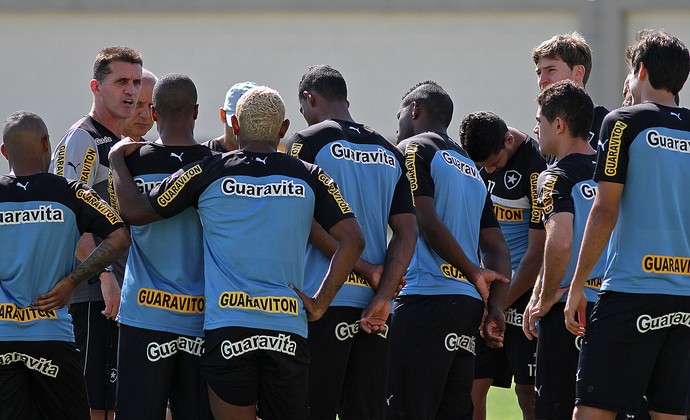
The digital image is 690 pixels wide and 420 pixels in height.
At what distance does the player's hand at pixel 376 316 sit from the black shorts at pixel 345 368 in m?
0.09

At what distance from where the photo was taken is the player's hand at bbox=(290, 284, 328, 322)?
16.2ft

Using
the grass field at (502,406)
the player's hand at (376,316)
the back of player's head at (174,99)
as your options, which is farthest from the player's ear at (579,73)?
the grass field at (502,406)

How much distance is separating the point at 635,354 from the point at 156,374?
2305 mm

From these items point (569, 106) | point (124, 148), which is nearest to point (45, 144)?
point (124, 148)

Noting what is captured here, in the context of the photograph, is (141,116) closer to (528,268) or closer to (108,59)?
(108,59)

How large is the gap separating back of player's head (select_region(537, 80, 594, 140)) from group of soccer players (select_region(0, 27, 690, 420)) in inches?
0.4

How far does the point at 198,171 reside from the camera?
489cm

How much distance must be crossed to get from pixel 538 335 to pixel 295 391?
5.54ft

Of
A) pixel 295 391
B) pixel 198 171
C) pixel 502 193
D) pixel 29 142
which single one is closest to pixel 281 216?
pixel 198 171

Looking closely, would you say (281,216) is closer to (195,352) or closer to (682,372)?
(195,352)

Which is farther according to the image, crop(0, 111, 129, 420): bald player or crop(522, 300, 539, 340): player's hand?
crop(522, 300, 539, 340): player's hand

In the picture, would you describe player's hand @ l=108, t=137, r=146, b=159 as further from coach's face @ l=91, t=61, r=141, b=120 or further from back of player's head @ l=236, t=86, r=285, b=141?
coach's face @ l=91, t=61, r=141, b=120

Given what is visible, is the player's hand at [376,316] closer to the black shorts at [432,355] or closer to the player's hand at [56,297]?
the black shorts at [432,355]

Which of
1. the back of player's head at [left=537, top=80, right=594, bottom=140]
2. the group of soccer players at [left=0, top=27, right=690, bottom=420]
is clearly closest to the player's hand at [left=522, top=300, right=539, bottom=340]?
the group of soccer players at [left=0, top=27, right=690, bottom=420]
